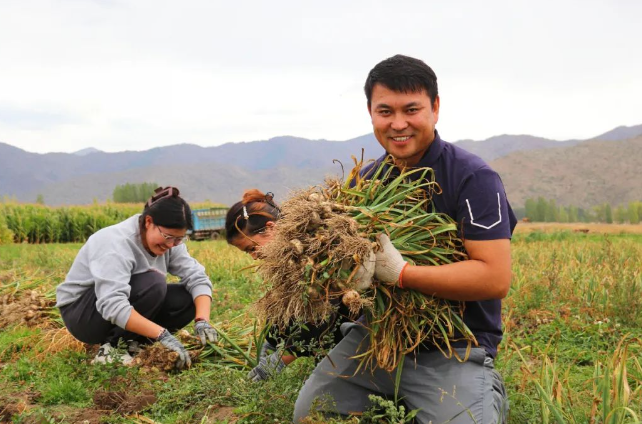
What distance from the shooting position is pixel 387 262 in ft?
7.61

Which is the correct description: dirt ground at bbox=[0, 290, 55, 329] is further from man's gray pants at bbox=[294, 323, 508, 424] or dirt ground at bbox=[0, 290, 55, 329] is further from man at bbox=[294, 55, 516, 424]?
man at bbox=[294, 55, 516, 424]

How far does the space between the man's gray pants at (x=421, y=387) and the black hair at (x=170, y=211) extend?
1.49 m

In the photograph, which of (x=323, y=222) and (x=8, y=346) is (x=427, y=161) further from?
(x=8, y=346)

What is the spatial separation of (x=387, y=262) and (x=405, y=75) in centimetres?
83

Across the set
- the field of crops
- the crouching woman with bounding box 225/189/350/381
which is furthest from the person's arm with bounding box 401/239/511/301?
the crouching woman with bounding box 225/189/350/381

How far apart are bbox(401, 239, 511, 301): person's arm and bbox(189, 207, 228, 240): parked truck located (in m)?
18.2

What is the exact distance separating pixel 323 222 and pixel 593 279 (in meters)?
4.25

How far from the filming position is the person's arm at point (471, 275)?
7.72 feet

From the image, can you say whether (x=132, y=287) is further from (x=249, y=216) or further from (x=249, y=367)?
(x=249, y=216)

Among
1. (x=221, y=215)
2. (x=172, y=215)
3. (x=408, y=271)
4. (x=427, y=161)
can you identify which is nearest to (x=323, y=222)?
(x=408, y=271)

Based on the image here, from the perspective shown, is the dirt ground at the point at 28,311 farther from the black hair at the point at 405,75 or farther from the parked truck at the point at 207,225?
the parked truck at the point at 207,225

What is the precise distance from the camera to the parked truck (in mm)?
20188

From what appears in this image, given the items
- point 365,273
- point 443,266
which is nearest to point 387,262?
point 365,273

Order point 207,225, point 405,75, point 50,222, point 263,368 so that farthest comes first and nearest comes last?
point 207,225
point 50,222
point 263,368
point 405,75
